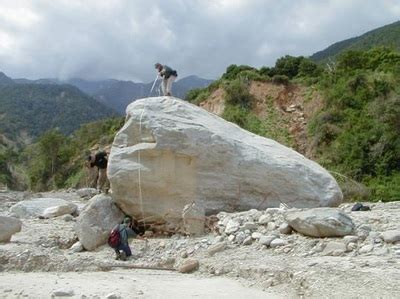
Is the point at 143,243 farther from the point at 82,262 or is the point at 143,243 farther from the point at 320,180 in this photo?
the point at 320,180

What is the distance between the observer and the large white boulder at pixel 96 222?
12.4m

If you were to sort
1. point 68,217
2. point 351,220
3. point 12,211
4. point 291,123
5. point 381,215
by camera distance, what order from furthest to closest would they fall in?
point 291,123
point 12,211
point 68,217
point 381,215
point 351,220

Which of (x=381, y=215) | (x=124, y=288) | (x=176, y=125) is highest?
(x=176, y=125)

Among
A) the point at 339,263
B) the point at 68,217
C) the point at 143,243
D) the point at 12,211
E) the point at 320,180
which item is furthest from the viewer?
the point at 12,211

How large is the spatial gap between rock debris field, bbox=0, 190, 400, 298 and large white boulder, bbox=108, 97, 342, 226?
70cm

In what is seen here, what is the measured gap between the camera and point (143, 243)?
12.5 metres

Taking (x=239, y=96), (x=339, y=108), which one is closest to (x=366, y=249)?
(x=339, y=108)

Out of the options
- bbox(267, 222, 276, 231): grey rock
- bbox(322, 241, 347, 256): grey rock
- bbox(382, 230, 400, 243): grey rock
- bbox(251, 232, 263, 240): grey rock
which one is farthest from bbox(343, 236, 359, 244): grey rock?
bbox(251, 232, 263, 240): grey rock

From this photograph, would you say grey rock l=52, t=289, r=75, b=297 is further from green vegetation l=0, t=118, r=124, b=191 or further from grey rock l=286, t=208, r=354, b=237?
green vegetation l=0, t=118, r=124, b=191

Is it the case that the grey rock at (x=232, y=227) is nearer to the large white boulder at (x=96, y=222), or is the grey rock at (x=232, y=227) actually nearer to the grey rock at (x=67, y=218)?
the large white boulder at (x=96, y=222)

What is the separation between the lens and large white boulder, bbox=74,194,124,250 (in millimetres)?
12422

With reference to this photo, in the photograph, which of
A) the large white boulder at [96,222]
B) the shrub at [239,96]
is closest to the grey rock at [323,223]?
the large white boulder at [96,222]

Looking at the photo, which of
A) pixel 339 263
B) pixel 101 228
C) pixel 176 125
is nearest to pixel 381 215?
pixel 339 263

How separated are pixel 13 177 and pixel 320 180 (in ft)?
142
